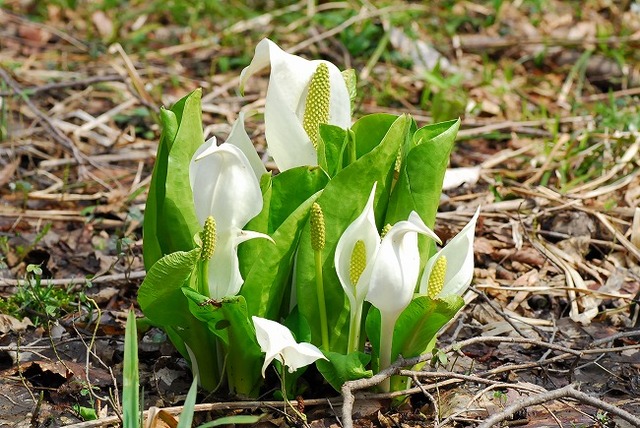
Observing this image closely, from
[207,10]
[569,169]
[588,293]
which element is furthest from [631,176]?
[207,10]

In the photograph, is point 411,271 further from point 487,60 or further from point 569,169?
point 487,60

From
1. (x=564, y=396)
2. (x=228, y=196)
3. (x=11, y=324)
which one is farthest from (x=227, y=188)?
(x=11, y=324)

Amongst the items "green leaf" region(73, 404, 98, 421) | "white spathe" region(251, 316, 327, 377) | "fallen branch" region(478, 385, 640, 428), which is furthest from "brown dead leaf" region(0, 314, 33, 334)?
"fallen branch" region(478, 385, 640, 428)

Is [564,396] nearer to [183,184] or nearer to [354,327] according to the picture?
[354,327]

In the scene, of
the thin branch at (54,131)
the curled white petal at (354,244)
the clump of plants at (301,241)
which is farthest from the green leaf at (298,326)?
the thin branch at (54,131)

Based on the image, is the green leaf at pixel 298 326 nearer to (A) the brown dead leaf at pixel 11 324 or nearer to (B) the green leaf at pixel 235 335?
(B) the green leaf at pixel 235 335

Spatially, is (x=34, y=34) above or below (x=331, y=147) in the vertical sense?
below

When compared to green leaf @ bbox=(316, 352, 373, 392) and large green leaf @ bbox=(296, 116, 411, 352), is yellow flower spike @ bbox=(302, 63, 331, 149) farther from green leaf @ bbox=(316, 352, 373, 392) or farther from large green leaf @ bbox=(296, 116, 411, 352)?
green leaf @ bbox=(316, 352, 373, 392)
